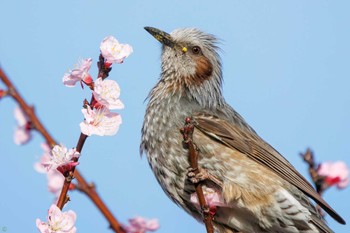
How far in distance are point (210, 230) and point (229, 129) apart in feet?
8.36

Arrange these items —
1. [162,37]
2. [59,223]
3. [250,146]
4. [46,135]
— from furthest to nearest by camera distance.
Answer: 1. [162,37]
2. [250,146]
3. [59,223]
4. [46,135]

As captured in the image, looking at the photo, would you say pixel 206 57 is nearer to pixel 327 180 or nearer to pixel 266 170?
pixel 266 170

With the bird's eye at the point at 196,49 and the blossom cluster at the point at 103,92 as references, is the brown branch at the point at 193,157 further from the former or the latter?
the bird's eye at the point at 196,49

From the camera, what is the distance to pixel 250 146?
5531 millimetres

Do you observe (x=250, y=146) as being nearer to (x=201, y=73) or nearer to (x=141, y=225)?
(x=201, y=73)

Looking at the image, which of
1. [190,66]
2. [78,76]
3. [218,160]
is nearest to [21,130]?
[78,76]

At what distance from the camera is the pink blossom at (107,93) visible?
97.9 inches

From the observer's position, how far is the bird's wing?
533 cm

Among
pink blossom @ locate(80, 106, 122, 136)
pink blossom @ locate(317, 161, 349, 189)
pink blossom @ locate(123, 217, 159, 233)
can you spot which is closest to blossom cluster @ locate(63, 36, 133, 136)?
pink blossom @ locate(80, 106, 122, 136)

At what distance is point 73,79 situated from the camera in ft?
8.62

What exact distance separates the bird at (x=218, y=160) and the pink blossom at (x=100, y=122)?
82.9 inches

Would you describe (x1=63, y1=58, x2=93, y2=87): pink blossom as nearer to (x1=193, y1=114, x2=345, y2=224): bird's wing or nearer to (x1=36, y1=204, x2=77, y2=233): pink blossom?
(x1=36, y1=204, x2=77, y2=233): pink blossom

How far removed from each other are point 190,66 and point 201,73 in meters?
0.14

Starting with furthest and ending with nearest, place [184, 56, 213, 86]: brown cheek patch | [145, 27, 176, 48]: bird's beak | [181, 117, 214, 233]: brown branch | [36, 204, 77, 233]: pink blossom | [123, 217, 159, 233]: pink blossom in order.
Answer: [184, 56, 213, 86]: brown cheek patch
[145, 27, 176, 48]: bird's beak
[123, 217, 159, 233]: pink blossom
[181, 117, 214, 233]: brown branch
[36, 204, 77, 233]: pink blossom
